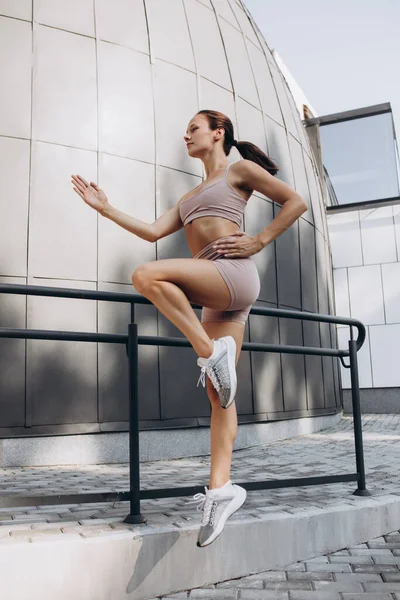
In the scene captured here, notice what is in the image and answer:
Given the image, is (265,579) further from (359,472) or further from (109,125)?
(109,125)

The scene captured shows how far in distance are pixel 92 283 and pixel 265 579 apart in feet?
15.2

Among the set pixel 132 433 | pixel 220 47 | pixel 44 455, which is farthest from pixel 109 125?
pixel 132 433

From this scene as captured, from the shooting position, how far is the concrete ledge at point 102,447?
640cm

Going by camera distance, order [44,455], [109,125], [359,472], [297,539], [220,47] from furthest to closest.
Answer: [220,47] < [109,125] < [44,455] < [359,472] < [297,539]

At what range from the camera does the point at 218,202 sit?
2.84m

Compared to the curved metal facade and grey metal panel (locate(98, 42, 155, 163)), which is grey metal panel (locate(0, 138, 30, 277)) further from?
grey metal panel (locate(98, 42, 155, 163))

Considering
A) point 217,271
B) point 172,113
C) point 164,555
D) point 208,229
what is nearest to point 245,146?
point 208,229

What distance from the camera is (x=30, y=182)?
273 inches

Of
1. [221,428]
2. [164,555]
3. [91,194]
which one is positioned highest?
[91,194]

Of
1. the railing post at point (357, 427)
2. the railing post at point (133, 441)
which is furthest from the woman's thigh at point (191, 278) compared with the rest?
the railing post at point (357, 427)

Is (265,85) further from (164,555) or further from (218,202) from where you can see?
(164,555)

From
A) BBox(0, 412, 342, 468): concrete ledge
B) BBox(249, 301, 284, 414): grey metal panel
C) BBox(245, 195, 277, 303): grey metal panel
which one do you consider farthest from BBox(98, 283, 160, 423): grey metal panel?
BBox(245, 195, 277, 303): grey metal panel

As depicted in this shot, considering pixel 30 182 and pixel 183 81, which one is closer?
pixel 30 182

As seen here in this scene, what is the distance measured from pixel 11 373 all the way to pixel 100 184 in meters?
2.53
